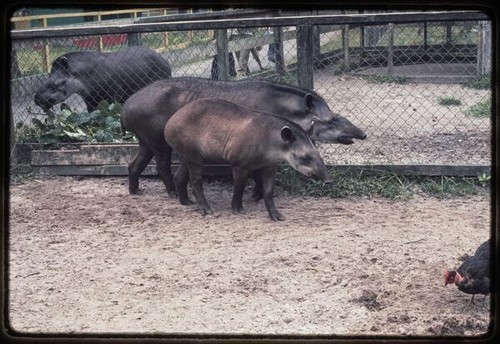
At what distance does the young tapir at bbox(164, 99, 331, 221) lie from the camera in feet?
20.5

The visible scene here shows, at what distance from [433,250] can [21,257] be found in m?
2.94

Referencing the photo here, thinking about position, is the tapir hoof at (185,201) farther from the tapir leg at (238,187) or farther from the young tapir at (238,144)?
the tapir leg at (238,187)

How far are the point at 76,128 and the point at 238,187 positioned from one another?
239 centimetres

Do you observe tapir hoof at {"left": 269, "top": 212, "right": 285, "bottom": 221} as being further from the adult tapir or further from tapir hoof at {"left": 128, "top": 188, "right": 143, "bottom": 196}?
tapir hoof at {"left": 128, "top": 188, "right": 143, "bottom": 196}

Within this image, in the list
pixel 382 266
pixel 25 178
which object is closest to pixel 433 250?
pixel 382 266

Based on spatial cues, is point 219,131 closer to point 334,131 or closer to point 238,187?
point 238,187

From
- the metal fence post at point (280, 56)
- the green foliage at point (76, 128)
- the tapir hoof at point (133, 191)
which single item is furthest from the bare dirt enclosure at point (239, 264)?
the metal fence post at point (280, 56)

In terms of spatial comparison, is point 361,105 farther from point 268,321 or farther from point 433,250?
point 268,321

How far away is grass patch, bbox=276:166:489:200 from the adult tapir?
14.4 inches

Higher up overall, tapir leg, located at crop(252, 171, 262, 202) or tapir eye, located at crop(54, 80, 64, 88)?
tapir eye, located at crop(54, 80, 64, 88)

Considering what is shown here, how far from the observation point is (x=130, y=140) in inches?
309

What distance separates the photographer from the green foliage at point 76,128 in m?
7.86

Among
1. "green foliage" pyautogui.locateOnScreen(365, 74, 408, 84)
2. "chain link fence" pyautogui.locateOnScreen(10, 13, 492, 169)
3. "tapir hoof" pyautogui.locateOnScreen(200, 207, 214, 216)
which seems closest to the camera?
"tapir hoof" pyautogui.locateOnScreen(200, 207, 214, 216)

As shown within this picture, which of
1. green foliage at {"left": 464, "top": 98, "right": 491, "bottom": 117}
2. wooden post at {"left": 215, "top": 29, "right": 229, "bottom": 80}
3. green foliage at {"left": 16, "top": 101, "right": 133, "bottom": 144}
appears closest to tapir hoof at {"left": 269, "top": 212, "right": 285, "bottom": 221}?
green foliage at {"left": 16, "top": 101, "right": 133, "bottom": 144}
